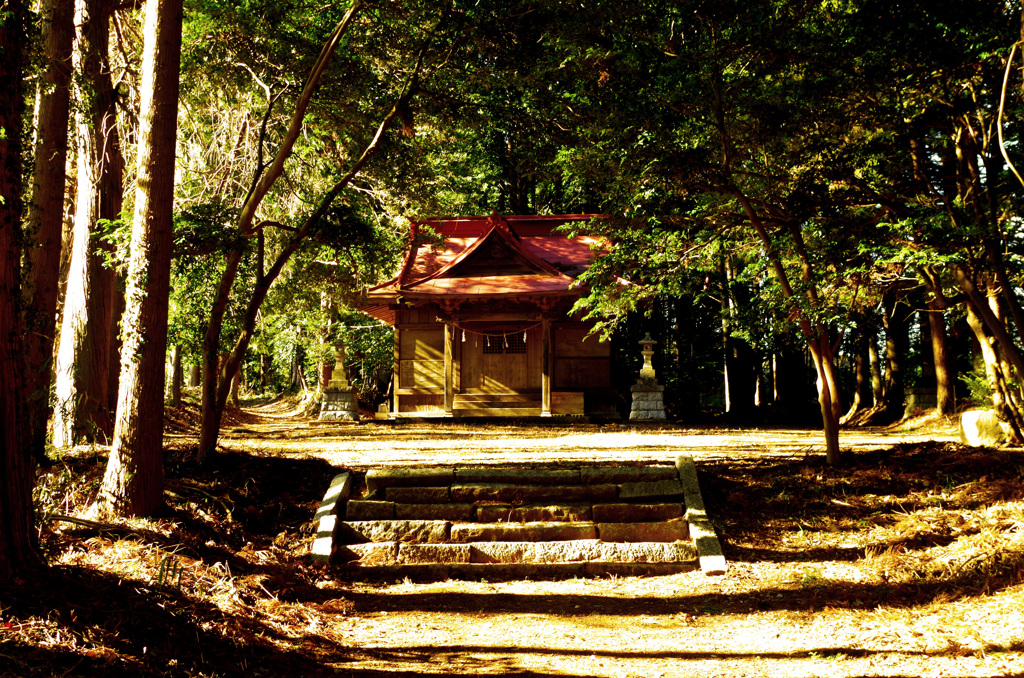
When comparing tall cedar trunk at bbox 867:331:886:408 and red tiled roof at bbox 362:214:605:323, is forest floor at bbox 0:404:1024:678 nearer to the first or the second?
red tiled roof at bbox 362:214:605:323

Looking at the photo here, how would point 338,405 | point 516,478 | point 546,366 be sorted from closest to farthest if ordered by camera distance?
point 516,478 → point 546,366 → point 338,405

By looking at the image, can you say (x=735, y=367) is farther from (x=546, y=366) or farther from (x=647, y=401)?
(x=546, y=366)

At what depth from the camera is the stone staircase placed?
696 centimetres

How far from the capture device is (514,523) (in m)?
7.59

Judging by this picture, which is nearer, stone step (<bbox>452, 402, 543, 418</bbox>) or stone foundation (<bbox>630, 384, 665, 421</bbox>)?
stone foundation (<bbox>630, 384, 665, 421</bbox>)

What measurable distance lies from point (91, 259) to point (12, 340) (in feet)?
18.5

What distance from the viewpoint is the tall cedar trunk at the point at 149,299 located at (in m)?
6.20

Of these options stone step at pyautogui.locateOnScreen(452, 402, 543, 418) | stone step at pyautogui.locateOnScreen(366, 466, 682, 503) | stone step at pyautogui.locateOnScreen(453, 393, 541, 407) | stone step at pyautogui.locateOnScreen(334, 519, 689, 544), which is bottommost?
stone step at pyautogui.locateOnScreen(334, 519, 689, 544)

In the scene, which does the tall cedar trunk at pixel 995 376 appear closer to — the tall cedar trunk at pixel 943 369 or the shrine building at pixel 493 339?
the tall cedar trunk at pixel 943 369

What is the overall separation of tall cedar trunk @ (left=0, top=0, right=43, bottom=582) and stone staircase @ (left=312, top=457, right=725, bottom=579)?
3.17m

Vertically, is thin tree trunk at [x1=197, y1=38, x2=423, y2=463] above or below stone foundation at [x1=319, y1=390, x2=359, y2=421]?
above

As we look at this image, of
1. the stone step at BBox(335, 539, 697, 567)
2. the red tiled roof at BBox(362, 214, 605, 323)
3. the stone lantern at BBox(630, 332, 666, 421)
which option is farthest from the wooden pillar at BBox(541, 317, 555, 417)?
the stone step at BBox(335, 539, 697, 567)

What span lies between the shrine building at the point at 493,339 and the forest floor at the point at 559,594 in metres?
9.31

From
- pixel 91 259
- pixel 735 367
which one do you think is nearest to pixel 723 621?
pixel 91 259
